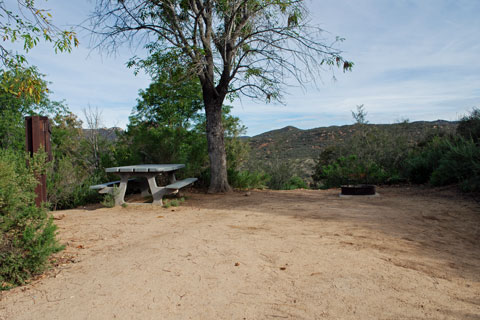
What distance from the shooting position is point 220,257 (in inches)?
118

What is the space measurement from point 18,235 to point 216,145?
206 inches

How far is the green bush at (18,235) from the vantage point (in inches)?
105

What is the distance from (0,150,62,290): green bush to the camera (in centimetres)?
268

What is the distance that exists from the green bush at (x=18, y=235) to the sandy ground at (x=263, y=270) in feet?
0.58

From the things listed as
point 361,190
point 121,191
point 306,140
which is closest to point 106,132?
point 121,191

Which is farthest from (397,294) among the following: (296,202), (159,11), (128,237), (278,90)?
(159,11)

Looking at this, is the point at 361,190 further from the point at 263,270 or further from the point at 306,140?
the point at 306,140

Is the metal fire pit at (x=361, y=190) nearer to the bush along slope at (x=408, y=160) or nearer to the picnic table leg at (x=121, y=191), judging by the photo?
the bush along slope at (x=408, y=160)

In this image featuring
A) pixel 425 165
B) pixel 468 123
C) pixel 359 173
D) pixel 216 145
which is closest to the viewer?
pixel 216 145

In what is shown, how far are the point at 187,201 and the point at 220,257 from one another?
12.4ft

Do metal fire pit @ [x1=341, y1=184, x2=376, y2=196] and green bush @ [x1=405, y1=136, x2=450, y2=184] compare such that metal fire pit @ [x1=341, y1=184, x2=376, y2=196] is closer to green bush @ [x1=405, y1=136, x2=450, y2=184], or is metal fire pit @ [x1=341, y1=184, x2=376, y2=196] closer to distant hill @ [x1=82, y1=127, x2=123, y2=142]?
green bush @ [x1=405, y1=136, x2=450, y2=184]

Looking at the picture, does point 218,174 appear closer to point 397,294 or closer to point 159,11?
point 159,11

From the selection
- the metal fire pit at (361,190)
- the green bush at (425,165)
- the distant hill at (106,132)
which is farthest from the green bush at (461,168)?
the distant hill at (106,132)

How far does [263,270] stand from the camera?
2730mm
